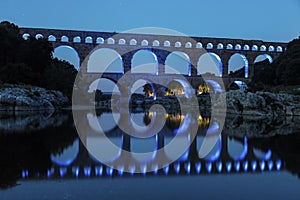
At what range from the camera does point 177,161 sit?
568cm

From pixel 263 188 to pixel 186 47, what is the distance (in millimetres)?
40410

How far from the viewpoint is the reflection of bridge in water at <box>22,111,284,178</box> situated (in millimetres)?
4844

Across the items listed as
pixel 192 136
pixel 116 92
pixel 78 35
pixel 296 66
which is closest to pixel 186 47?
pixel 116 92

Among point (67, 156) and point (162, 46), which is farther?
point (162, 46)

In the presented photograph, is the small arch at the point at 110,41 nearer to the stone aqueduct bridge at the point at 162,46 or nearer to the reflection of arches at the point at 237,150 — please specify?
the stone aqueduct bridge at the point at 162,46

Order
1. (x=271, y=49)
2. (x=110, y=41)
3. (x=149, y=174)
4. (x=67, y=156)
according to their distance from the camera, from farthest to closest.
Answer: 1. (x=271, y=49)
2. (x=110, y=41)
3. (x=67, y=156)
4. (x=149, y=174)

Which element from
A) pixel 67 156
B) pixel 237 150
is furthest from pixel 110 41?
pixel 67 156

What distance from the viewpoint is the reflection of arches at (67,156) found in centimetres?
531

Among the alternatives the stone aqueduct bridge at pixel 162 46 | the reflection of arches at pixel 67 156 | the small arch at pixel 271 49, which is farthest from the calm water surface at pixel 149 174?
the small arch at pixel 271 49

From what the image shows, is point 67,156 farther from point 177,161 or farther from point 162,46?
point 162,46

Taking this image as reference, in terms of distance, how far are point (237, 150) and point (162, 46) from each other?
3668 cm

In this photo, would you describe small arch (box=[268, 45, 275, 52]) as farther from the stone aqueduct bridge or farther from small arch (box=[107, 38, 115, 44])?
small arch (box=[107, 38, 115, 44])

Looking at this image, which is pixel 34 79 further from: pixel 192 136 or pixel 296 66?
pixel 296 66

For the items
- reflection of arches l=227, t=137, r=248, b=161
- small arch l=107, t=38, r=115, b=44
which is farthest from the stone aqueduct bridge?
reflection of arches l=227, t=137, r=248, b=161
